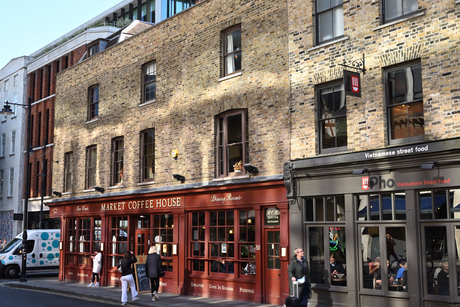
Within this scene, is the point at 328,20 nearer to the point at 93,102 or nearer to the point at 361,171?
the point at 361,171

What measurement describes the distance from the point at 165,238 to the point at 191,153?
3.53 m

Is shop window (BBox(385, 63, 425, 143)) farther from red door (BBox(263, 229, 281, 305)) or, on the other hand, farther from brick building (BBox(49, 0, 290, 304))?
red door (BBox(263, 229, 281, 305))

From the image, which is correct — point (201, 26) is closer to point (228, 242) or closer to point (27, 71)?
point (228, 242)

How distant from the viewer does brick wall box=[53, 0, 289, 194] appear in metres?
16.7

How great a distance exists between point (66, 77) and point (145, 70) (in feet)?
23.6

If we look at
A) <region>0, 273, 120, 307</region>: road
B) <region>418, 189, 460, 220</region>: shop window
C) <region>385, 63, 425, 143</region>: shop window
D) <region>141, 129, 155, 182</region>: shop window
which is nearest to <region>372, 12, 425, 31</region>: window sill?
<region>385, 63, 425, 143</region>: shop window

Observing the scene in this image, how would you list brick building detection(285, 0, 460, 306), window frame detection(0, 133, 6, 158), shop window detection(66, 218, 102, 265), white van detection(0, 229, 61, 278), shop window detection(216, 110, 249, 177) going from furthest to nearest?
1. window frame detection(0, 133, 6, 158)
2. white van detection(0, 229, 61, 278)
3. shop window detection(66, 218, 102, 265)
4. shop window detection(216, 110, 249, 177)
5. brick building detection(285, 0, 460, 306)

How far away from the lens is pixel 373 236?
1374cm

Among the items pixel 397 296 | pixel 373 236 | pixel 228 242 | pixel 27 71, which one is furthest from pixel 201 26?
pixel 27 71

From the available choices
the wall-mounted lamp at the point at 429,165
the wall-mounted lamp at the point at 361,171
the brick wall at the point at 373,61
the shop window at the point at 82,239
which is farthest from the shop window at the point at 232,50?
the shop window at the point at 82,239

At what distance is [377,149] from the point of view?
13.4 meters

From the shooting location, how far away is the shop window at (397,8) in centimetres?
1346

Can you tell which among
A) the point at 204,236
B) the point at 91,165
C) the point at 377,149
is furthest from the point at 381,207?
the point at 91,165

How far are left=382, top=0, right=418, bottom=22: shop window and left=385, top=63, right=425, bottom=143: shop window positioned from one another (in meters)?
1.34
